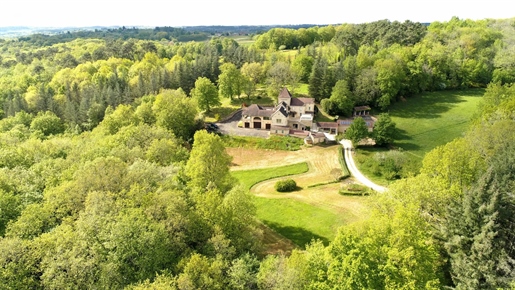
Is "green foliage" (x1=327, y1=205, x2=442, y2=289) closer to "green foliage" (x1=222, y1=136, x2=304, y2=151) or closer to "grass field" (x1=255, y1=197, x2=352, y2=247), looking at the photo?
"grass field" (x1=255, y1=197, x2=352, y2=247)

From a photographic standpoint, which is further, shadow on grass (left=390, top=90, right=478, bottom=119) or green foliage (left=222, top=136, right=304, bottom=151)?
shadow on grass (left=390, top=90, right=478, bottom=119)

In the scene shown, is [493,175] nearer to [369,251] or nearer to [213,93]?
[369,251]

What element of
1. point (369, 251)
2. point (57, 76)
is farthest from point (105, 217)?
point (57, 76)

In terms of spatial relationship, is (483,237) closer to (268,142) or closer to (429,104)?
(268,142)

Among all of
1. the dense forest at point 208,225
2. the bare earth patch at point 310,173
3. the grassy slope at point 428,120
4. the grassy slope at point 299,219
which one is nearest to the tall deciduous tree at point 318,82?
the grassy slope at point 428,120

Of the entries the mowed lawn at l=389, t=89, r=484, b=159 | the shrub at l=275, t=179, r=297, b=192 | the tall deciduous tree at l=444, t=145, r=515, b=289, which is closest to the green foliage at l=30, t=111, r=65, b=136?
the shrub at l=275, t=179, r=297, b=192

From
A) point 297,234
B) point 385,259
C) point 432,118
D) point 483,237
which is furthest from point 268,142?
point 483,237
